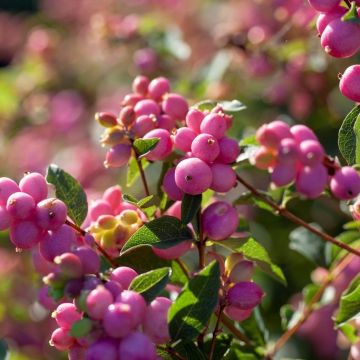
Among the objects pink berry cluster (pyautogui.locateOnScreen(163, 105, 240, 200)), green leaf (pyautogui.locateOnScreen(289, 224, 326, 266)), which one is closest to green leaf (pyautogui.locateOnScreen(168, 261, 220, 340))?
pink berry cluster (pyautogui.locateOnScreen(163, 105, 240, 200))

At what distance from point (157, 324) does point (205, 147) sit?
0.20 meters

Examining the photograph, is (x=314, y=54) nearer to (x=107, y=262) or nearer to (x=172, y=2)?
(x=107, y=262)

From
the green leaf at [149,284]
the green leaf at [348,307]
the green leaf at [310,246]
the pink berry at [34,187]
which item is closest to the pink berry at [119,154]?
the pink berry at [34,187]

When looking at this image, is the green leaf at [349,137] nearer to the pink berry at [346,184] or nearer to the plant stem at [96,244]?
the pink berry at [346,184]

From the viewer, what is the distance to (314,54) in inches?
57.7

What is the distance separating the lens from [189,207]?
2.68 feet

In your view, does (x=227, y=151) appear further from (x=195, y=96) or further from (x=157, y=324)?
(x=195, y=96)

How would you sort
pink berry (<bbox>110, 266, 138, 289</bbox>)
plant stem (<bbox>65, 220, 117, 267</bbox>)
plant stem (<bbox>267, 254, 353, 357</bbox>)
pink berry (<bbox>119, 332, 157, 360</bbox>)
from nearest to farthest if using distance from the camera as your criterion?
pink berry (<bbox>119, 332, 157, 360</bbox>) < pink berry (<bbox>110, 266, 138, 289</bbox>) < plant stem (<bbox>65, 220, 117, 267</bbox>) < plant stem (<bbox>267, 254, 353, 357</bbox>)

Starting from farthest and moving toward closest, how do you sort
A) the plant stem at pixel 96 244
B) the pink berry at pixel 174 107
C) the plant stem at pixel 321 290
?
the plant stem at pixel 321 290
the pink berry at pixel 174 107
the plant stem at pixel 96 244

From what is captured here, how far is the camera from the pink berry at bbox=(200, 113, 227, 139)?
2.66ft

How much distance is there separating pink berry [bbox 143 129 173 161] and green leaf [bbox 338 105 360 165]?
0.20 meters

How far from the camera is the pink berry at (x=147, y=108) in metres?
0.93

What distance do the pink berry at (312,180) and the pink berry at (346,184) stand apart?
0.02 metres

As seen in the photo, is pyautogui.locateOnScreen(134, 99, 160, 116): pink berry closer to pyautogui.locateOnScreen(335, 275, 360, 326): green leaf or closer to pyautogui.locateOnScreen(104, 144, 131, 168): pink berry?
pyautogui.locateOnScreen(104, 144, 131, 168): pink berry
